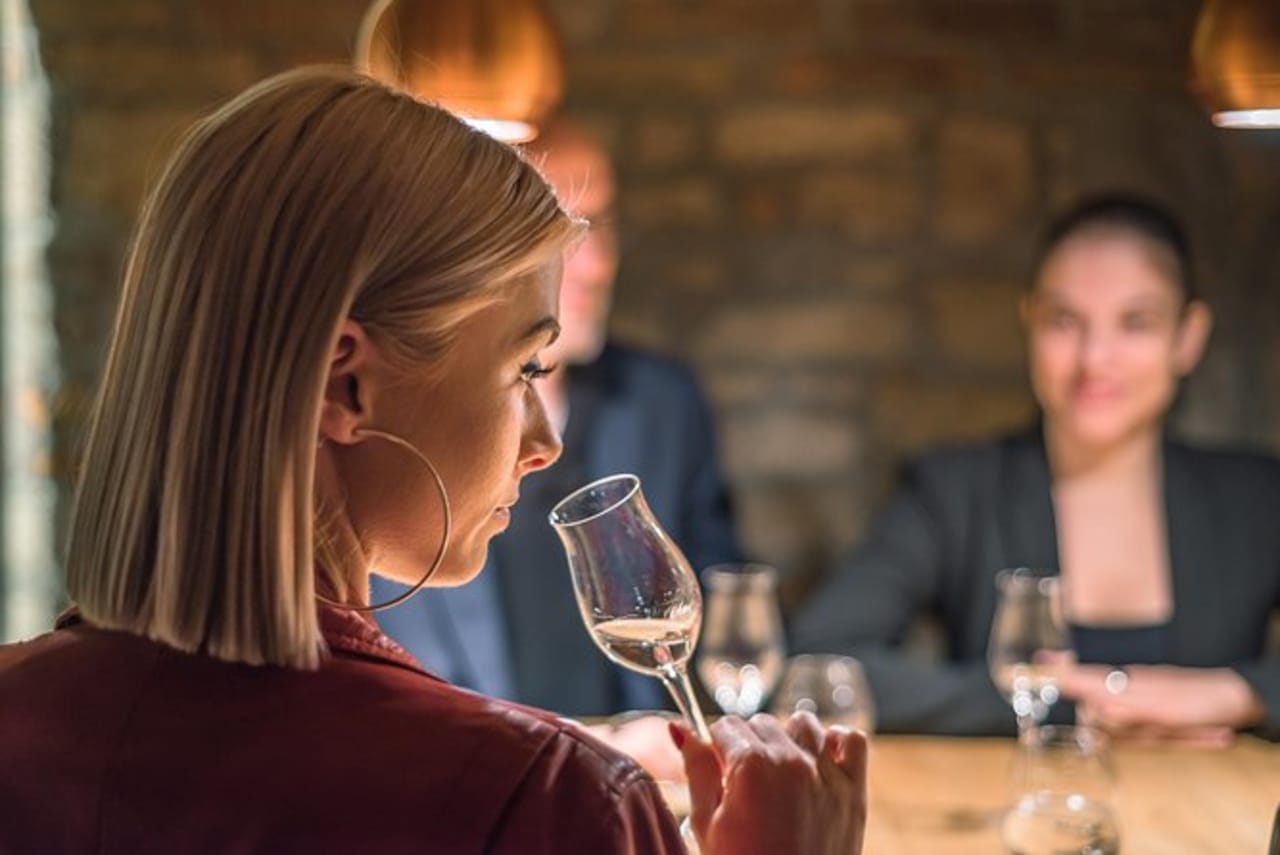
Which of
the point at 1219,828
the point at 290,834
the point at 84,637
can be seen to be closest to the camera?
the point at 290,834

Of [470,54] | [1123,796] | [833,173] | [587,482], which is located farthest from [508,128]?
[833,173]

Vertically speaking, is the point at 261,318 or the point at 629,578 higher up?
the point at 261,318

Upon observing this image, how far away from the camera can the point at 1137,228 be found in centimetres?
354

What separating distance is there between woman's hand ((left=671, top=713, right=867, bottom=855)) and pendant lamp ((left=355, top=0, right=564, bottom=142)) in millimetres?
991

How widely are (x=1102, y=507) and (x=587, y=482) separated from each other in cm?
98

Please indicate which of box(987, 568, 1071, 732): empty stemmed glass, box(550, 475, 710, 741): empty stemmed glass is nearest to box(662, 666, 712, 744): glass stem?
box(550, 475, 710, 741): empty stemmed glass

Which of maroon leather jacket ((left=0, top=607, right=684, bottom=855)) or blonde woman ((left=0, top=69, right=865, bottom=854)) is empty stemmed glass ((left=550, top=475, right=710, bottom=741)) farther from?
maroon leather jacket ((left=0, top=607, right=684, bottom=855))

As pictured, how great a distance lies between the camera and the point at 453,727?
0.99m

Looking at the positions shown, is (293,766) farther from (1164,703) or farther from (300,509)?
(1164,703)

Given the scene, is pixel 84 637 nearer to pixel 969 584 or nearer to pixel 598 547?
pixel 598 547

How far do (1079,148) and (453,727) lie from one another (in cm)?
329

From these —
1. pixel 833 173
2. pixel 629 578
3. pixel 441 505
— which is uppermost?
pixel 833 173

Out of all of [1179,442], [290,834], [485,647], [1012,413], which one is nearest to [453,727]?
[290,834]

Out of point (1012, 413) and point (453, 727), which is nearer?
point (453, 727)
